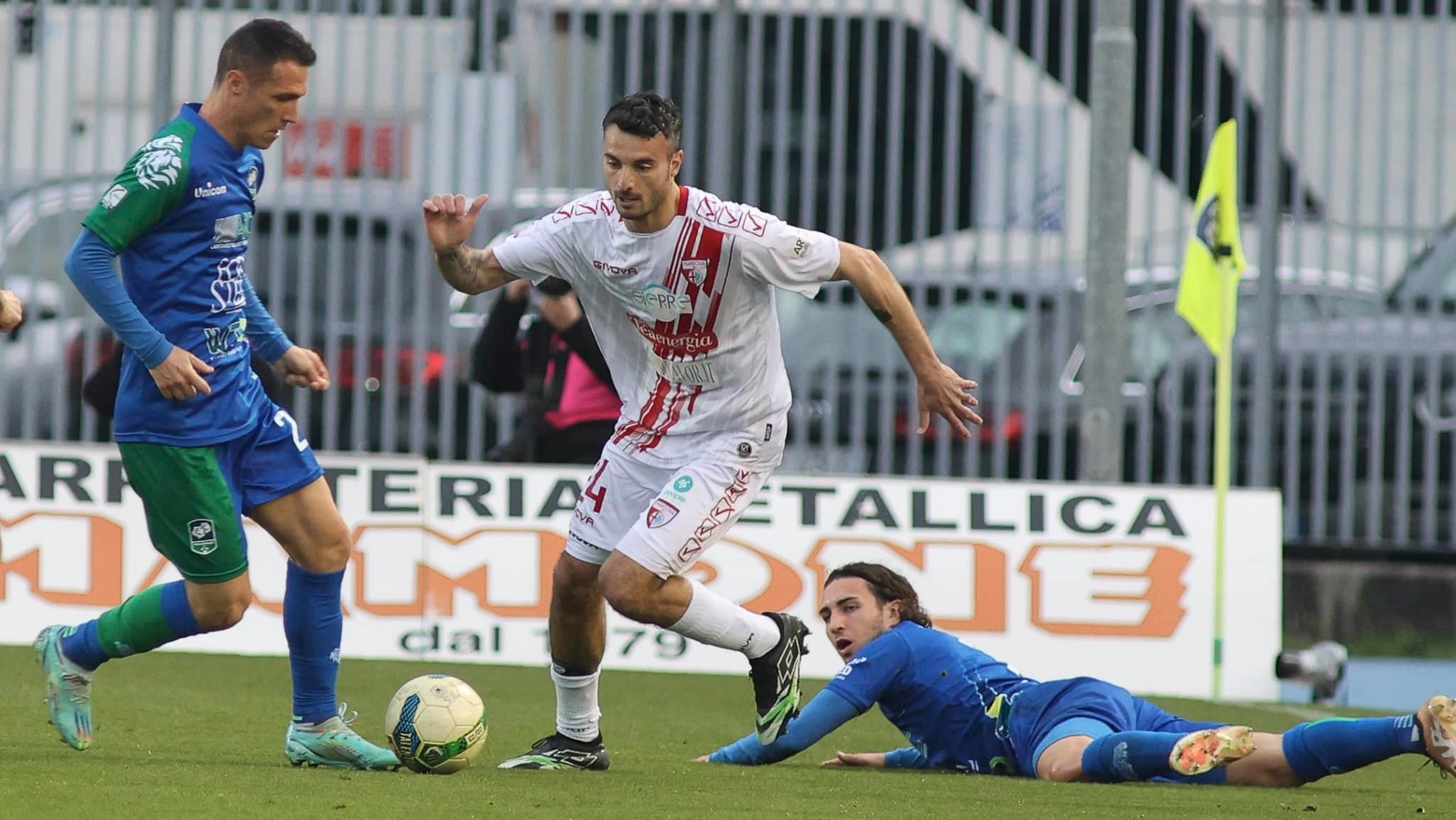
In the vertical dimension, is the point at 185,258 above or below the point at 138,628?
above

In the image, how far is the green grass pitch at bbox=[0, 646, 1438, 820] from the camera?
4.75m

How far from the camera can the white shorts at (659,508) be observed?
5.75 metres

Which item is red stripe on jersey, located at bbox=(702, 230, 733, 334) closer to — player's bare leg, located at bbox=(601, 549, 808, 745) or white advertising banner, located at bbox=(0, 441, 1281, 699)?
player's bare leg, located at bbox=(601, 549, 808, 745)

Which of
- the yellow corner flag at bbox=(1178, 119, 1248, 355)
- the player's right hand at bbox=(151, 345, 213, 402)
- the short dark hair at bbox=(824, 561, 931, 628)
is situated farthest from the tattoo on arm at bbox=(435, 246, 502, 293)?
the yellow corner flag at bbox=(1178, 119, 1248, 355)

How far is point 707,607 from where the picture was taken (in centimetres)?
595

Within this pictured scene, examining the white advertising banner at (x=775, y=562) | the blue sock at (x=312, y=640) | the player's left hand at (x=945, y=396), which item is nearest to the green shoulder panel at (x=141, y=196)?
the blue sock at (x=312, y=640)

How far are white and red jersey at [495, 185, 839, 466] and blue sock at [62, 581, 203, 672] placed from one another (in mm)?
1264

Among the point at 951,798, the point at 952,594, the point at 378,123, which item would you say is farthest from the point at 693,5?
the point at 951,798

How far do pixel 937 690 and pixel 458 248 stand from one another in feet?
6.01

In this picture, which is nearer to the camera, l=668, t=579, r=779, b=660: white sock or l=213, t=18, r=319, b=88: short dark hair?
l=213, t=18, r=319, b=88: short dark hair

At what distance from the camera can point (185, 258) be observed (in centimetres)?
550

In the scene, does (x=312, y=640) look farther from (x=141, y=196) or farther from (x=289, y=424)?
(x=141, y=196)

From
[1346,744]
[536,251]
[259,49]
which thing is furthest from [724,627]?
[259,49]

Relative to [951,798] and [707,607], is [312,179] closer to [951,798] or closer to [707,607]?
[707,607]
